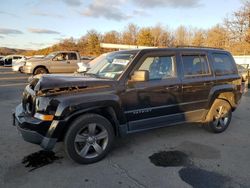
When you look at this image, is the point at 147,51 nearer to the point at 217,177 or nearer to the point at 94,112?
the point at 94,112

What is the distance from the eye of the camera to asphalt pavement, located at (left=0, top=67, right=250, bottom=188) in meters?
3.32

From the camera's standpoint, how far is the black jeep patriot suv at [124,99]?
3541 millimetres

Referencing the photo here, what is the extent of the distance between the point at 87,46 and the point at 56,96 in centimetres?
4760

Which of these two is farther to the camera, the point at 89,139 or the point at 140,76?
the point at 140,76

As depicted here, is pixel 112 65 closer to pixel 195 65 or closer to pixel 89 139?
pixel 89 139

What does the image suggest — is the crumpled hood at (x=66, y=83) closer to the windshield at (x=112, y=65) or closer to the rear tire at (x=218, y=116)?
the windshield at (x=112, y=65)

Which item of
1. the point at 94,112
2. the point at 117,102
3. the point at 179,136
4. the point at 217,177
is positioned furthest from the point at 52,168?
the point at 179,136

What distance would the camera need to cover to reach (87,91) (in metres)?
3.73

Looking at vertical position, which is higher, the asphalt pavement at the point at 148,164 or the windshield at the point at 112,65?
the windshield at the point at 112,65

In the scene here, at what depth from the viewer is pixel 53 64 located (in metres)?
15.1

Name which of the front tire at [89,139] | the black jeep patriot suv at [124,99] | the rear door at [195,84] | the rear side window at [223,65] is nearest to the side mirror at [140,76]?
the black jeep patriot suv at [124,99]

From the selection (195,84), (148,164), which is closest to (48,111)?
(148,164)

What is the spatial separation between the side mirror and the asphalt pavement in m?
1.32

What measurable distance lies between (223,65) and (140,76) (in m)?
2.54
